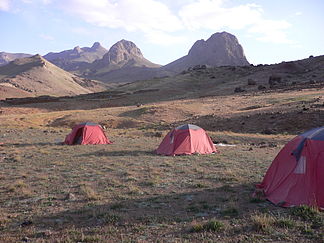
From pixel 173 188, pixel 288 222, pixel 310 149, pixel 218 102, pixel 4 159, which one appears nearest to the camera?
pixel 288 222

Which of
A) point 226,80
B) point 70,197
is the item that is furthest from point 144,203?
point 226,80

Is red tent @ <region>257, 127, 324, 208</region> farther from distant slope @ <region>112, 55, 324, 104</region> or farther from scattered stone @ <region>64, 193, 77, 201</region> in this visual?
distant slope @ <region>112, 55, 324, 104</region>

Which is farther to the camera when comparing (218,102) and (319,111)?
(218,102)

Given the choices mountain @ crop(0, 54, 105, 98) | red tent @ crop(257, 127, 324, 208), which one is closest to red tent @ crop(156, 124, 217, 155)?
red tent @ crop(257, 127, 324, 208)

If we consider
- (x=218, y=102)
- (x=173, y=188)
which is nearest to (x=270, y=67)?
(x=218, y=102)

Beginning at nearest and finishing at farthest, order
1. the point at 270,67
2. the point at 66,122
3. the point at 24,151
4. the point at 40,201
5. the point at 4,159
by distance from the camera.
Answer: the point at 40,201 → the point at 4,159 → the point at 24,151 → the point at 66,122 → the point at 270,67

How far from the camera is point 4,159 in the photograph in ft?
62.8

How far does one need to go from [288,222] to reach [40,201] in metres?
7.17

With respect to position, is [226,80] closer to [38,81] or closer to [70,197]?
[70,197]

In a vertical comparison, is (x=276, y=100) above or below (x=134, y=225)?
above

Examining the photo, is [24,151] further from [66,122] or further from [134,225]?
[66,122]

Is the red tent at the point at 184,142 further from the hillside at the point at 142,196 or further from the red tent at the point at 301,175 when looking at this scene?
the red tent at the point at 301,175

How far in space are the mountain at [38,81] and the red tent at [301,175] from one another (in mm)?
112919

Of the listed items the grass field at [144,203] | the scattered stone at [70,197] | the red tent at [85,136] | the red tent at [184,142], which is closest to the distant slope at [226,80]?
the red tent at [85,136]
